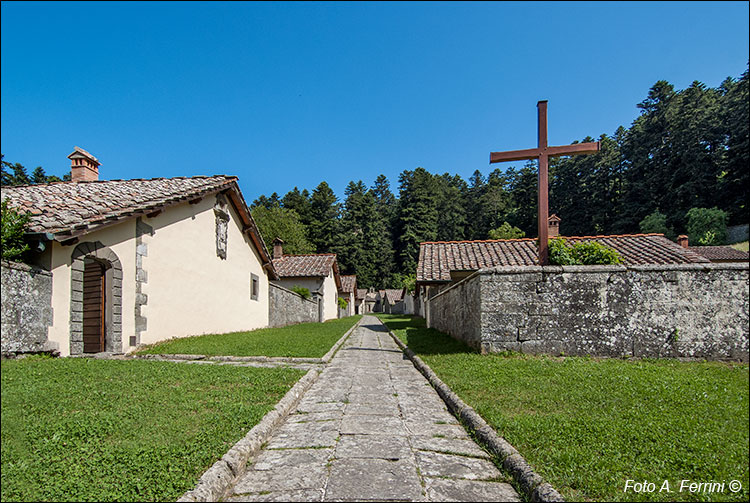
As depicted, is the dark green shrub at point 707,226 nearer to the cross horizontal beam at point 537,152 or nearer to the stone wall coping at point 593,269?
the cross horizontal beam at point 537,152

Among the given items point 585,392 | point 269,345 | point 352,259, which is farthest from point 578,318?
point 352,259

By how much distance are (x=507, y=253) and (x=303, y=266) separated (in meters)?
16.8

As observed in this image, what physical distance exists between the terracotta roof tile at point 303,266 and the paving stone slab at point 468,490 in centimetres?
2582

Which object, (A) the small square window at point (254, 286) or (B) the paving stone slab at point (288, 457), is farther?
(A) the small square window at point (254, 286)

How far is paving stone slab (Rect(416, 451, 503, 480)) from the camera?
328 centimetres

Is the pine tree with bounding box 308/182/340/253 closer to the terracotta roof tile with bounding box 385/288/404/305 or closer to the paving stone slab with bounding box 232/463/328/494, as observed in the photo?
the terracotta roof tile with bounding box 385/288/404/305

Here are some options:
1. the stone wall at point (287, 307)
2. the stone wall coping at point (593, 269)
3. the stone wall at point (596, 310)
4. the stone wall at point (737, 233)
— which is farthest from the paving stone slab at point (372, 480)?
the stone wall at point (737, 233)

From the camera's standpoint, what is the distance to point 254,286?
18281 millimetres

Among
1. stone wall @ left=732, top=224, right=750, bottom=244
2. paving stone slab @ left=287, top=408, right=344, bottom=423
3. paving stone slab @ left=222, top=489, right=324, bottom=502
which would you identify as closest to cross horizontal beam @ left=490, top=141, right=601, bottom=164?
paving stone slab @ left=287, top=408, right=344, bottom=423

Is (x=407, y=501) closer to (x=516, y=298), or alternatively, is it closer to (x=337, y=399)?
(x=337, y=399)

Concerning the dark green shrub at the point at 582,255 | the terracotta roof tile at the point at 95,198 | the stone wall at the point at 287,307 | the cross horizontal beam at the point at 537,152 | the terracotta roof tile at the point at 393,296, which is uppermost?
the cross horizontal beam at the point at 537,152

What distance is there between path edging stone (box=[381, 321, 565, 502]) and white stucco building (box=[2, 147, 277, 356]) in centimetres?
691

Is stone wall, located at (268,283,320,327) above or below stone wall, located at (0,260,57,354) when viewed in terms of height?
below

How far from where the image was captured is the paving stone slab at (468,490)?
2918 mm
